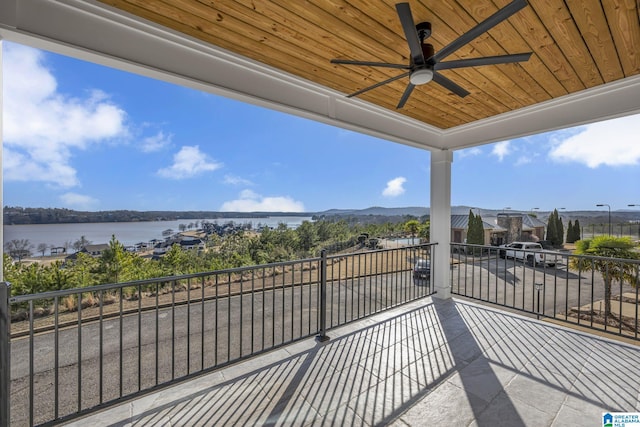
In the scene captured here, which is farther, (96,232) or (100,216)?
(100,216)

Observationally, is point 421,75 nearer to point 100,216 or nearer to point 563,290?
point 100,216

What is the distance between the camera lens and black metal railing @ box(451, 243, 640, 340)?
3186 mm

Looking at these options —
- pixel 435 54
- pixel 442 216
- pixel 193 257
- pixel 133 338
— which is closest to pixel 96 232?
pixel 193 257

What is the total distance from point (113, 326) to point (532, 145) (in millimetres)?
33853

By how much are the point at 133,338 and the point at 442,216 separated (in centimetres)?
528

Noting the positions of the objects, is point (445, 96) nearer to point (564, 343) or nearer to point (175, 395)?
point (564, 343)

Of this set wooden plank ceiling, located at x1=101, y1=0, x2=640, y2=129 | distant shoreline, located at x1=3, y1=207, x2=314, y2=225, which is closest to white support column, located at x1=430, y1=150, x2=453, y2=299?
wooden plank ceiling, located at x1=101, y1=0, x2=640, y2=129

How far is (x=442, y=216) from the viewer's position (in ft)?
12.8

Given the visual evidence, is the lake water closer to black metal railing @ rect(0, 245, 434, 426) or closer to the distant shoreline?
the distant shoreline

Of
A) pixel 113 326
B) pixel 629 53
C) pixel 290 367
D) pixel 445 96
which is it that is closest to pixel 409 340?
pixel 290 367

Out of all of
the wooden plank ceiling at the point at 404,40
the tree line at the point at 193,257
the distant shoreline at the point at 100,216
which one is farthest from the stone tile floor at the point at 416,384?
the distant shoreline at the point at 100,216

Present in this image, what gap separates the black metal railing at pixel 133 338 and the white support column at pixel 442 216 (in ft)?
0.65

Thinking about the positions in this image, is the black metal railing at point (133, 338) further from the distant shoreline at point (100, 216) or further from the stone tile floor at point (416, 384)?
the distant shoreline at point (100, 216)

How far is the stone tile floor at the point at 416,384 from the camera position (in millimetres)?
1652
